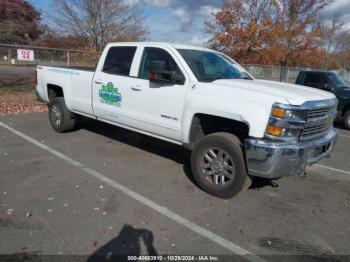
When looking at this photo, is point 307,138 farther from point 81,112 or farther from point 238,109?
point 81,112

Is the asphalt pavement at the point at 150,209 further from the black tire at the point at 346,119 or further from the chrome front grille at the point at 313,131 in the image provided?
the black tire at the point at 346,119

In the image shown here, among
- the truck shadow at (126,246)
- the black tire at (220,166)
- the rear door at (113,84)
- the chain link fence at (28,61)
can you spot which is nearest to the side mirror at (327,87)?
the rear door at (113,84)

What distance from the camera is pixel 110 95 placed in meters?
6.35

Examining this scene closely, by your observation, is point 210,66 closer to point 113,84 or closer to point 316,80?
point 113,84

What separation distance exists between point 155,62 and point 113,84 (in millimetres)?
1333

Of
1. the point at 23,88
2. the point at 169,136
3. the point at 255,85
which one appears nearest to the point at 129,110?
the point at 169,136

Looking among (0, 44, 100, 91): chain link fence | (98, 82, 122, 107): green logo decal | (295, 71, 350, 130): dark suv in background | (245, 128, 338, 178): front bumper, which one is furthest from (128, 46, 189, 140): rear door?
(0, 44, 100, 91): chain link fence

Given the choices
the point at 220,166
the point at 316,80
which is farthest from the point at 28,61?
the point at 220,166

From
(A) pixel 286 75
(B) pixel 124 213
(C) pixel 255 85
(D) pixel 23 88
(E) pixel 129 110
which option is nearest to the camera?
(B) pixel 124 213

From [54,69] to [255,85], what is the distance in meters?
4.77

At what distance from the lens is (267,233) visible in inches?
155

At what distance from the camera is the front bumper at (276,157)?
13.6 feet

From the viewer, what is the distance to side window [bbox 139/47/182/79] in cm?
522

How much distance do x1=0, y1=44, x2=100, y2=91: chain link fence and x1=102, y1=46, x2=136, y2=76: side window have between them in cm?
865
